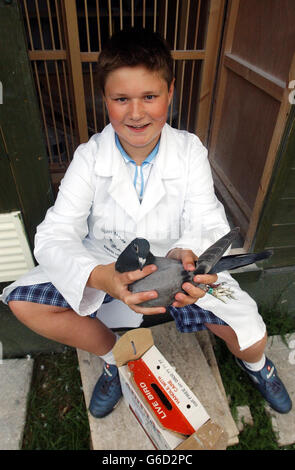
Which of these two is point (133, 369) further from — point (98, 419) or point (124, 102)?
point (124, 102)

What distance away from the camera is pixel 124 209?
5.09 ft

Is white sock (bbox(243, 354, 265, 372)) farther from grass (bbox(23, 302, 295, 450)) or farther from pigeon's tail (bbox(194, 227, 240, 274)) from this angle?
pigeon's tail (bbox(194, 227, 240, 274))

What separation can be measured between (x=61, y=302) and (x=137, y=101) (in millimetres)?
899

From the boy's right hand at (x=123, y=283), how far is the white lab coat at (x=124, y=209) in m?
0.12

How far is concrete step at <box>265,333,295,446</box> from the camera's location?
68.7 inches

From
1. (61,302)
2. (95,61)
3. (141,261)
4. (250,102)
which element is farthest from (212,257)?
(95,61)

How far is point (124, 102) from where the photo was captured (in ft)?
4.30

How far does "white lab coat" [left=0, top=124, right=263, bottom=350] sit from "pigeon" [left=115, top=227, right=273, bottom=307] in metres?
0.33

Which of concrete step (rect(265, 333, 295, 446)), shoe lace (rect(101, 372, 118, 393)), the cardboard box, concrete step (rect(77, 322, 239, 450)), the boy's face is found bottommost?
concrete step (rect(265, 333, 295, 446))

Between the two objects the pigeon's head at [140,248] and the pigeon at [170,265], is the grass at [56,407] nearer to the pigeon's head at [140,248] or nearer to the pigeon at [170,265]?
the pigeon at [170,265]

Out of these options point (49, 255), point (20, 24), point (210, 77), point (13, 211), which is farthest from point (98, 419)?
point (210, 77)

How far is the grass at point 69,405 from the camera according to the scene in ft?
5.65

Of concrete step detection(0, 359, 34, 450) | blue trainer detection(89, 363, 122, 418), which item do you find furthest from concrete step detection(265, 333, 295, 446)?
concrete step detection(0, 359, 34, 450)

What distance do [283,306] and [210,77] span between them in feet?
6.16
